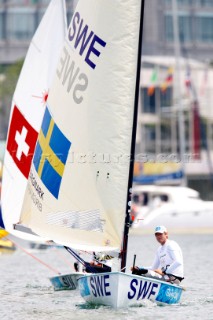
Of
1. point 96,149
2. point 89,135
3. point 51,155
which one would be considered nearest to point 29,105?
point 51,155

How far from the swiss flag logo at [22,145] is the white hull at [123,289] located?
→ 20.2 ft

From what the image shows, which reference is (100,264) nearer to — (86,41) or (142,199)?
(86,41)

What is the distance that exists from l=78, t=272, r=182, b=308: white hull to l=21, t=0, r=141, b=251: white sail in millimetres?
671

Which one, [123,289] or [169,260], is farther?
[169,260]

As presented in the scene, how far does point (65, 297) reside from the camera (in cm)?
2328

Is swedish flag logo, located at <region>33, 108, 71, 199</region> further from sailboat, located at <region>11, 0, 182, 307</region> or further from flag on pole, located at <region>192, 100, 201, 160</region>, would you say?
flag on pole, located at <region>192, 100, 201, 160</region>

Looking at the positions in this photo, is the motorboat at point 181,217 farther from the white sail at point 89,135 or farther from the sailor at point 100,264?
the white sail at point 89,135

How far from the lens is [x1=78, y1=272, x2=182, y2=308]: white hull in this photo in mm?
19188

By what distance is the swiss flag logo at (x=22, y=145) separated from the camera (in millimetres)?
25562

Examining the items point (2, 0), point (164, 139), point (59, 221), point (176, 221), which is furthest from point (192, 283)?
point (2, 0)

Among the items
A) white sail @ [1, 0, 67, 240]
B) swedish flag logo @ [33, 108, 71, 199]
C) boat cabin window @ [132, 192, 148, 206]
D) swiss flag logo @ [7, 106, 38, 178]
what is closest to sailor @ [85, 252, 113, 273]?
swedish flag logo @ [33, 108, 71, 199]

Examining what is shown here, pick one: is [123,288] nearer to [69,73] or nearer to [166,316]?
[166,316]

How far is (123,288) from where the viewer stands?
19312mm

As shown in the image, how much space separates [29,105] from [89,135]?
6.88 meters
